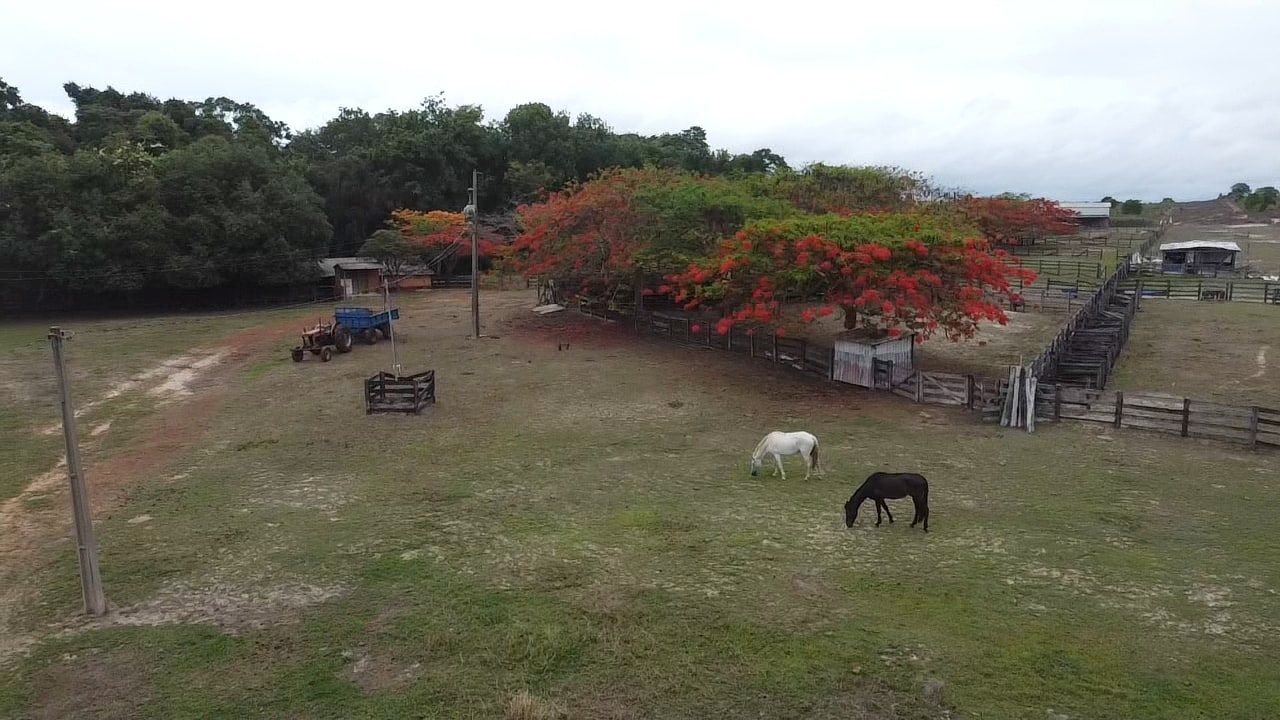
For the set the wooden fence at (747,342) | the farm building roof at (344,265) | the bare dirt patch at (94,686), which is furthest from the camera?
the farm building roof at (344,265)

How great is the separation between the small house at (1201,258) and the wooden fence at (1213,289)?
403 cm

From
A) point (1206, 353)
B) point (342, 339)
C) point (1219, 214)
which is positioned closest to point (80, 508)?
point (342, 339)

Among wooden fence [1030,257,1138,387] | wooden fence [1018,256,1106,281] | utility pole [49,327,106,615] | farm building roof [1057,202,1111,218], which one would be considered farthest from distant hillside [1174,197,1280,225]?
utility pole [49,327,106,615]

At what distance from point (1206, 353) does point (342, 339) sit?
28.0 metres

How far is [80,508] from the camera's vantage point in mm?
8539

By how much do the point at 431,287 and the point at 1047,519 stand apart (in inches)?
1629

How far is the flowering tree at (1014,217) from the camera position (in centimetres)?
5444

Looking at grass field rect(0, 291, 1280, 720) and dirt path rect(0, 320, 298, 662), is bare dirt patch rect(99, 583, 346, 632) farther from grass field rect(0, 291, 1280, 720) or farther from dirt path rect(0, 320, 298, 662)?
dirt path rect(0, 320, 298, 662)

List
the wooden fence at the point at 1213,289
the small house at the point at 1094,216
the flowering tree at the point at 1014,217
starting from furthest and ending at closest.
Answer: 1. the small house at the point at 1094,216
2. the flowering tree at the point at 1014,217
3. the wooden fence at the point at 1213,289

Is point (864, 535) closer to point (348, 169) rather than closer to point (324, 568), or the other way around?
point (324, 568)

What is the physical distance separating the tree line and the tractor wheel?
49.9 ft

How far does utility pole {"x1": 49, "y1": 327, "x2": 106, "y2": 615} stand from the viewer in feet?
27.4

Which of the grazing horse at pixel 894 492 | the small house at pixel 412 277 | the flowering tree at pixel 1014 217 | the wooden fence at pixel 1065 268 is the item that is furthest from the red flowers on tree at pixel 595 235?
the flowering tree at pixel 1014 217

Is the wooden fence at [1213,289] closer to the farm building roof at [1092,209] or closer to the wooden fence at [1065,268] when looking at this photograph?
the wooden fence at [1065,268]
